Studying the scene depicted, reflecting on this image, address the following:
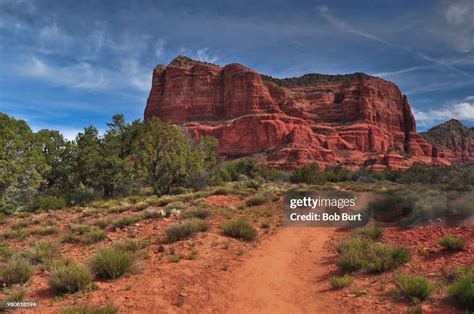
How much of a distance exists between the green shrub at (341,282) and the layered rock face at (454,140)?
595 feet

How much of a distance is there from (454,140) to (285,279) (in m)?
201

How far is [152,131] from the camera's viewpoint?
26.9 m

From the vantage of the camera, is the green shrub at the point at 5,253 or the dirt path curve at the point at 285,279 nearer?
the dirt path curve at the point at 285,279

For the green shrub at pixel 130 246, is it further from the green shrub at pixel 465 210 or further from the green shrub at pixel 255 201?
the green shrub at pixel 465 210

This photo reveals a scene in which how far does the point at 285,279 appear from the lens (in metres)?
8.68

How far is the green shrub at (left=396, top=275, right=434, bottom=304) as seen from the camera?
253 inches

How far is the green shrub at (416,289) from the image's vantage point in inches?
253

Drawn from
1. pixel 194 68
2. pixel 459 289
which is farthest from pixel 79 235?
pixel 194 68

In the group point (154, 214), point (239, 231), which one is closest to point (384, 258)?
point (239, 231)

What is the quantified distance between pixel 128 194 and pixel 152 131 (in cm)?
512

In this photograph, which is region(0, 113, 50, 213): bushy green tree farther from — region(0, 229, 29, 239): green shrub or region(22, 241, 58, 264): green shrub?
region(22, 241, 58, 264): green shrub

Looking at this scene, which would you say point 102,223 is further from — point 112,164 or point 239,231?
point 112,164

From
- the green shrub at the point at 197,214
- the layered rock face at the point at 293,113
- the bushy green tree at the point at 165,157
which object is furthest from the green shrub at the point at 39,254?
the layered rock face at the point at 293,113

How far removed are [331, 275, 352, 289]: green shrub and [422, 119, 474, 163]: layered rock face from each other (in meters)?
181
